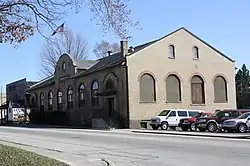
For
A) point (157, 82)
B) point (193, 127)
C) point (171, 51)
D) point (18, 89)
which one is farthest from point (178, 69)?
point (18, 89)

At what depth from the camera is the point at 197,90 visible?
50281 millimetres

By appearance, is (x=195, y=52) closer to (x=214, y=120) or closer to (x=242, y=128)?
(x=214, y=120)

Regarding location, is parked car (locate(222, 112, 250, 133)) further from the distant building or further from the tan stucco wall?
the distant building

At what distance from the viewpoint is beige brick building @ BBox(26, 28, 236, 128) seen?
46281 mm

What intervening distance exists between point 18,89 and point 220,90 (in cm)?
5033

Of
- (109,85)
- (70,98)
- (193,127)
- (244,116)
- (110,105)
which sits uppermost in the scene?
(109,85)

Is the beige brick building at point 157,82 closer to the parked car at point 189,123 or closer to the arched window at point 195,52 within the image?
the arched window at point 195,52

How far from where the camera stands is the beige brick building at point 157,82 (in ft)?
152

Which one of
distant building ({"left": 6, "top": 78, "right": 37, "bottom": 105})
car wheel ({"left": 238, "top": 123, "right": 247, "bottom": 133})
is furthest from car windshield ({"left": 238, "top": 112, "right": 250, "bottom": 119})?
distant building ({"left": 6, "top": 78, "right": 37, "bottom": 105})

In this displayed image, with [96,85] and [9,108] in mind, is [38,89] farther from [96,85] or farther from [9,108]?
[96,85]

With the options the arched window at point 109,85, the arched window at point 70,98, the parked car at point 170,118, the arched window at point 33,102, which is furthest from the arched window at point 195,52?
the arched window at point 33,102

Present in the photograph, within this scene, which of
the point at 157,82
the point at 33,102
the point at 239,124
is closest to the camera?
the point at 239,124

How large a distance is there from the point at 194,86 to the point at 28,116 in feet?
106

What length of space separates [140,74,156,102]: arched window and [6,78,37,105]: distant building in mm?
40208
